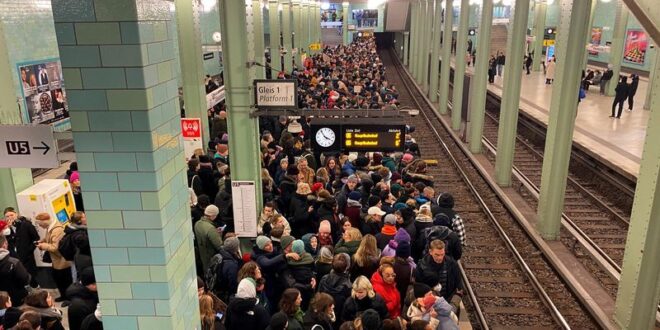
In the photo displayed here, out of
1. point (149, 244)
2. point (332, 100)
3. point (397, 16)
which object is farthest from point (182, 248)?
point (397, 16)

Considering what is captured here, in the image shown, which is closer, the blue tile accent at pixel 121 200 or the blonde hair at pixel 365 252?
the blue tile accent at pixel 121 200

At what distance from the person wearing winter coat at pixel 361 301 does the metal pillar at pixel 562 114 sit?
617 centimetres

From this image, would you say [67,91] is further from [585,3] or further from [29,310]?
[585,3]

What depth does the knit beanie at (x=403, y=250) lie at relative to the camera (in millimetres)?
6469

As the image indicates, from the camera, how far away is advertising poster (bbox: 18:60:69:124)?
13.2 meters

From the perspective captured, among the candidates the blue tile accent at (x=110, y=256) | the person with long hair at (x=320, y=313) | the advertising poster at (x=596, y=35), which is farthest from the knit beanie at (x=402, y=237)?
the advertising poster at (x=596, y=35)

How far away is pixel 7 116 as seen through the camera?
27.8 feet

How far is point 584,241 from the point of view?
10164 millimetres

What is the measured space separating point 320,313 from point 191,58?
845 centimetres

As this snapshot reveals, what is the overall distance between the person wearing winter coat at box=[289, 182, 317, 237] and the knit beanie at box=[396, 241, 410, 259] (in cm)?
176

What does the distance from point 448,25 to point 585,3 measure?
12.4 meters

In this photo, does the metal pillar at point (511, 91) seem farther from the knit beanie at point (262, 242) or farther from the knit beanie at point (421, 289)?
the knit beanie at point (262, 242)

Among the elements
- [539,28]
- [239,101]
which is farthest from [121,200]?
[539,28]

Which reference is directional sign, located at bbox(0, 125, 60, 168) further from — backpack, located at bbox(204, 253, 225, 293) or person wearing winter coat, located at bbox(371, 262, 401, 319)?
person wearing winter coat, located at bbox(371, 262, 401, 319)
